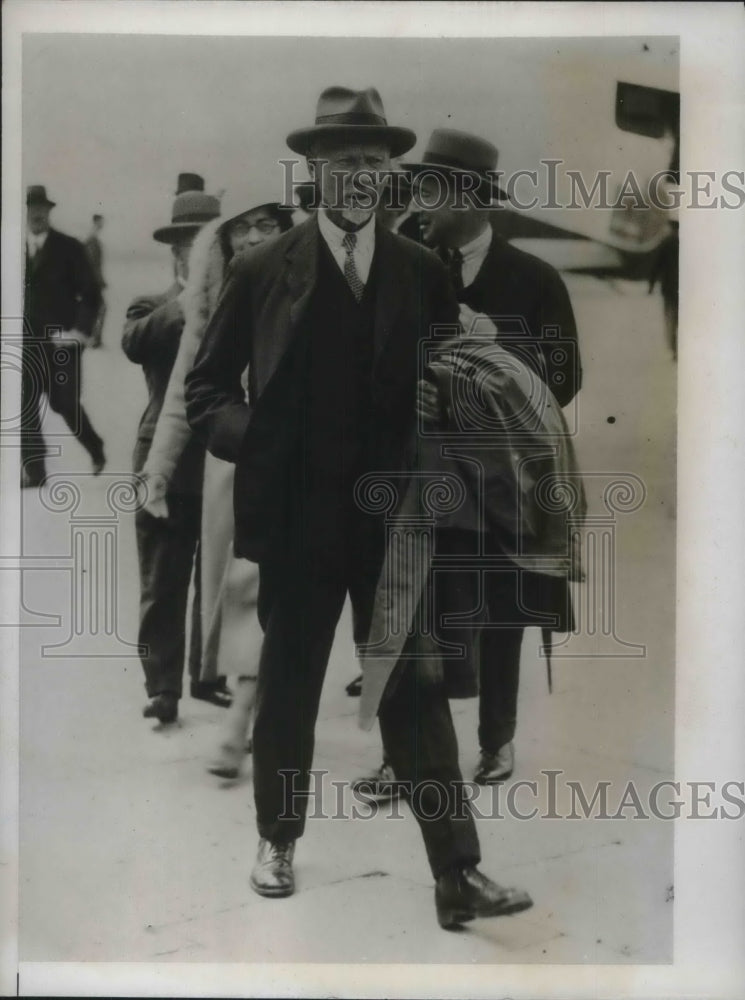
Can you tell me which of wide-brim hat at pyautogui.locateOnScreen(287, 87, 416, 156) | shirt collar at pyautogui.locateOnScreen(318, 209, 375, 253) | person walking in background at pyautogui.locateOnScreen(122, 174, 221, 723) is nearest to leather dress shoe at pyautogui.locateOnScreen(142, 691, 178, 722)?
person walking in background at pyautogui.locateOnScreen(122, 174, 221, 723)

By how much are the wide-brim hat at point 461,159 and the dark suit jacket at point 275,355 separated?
0.25 meters

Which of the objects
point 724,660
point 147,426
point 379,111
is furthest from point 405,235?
point 724,660

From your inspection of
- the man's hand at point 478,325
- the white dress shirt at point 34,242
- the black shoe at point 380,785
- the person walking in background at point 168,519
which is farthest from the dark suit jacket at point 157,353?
the black shoe at point 380,785

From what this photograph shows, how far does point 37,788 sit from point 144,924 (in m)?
0.55

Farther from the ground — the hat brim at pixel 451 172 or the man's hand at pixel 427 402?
the hat brim at pixel 451 172

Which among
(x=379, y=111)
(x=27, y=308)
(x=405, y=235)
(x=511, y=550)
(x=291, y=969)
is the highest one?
(x=379, y=111)

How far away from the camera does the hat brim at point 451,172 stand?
3.88 metres

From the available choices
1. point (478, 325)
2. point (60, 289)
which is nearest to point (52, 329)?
point (60, 289)

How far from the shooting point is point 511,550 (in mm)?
3891

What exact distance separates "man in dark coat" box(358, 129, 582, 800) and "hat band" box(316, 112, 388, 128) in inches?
6.5

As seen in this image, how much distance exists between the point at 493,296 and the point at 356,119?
70 cm

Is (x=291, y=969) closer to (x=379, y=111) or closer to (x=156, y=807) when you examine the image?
(x=156, y=807)

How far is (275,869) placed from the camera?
3.92m

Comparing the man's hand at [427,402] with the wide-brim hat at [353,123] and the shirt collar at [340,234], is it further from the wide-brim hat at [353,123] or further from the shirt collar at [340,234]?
the wide-brim hat at [353,123]
